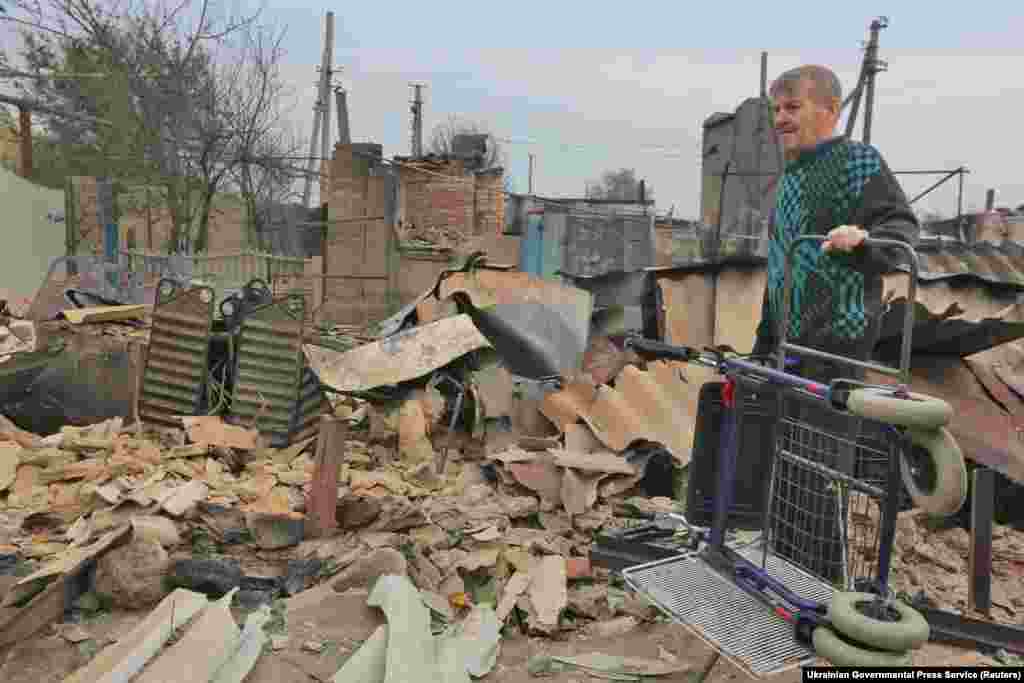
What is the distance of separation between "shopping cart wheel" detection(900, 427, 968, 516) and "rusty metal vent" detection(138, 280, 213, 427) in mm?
5642

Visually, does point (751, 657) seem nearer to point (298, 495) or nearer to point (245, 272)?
point (298, 495)

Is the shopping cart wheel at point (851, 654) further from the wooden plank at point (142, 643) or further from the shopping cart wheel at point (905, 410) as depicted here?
the wooden plank at point (142, 643)

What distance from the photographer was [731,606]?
111 inches

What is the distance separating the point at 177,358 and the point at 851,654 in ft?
18.8

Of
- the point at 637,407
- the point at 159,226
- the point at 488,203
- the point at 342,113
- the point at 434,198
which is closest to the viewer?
the point at 637,407

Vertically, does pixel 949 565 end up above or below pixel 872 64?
below

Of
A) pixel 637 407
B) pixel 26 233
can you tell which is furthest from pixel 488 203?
pixel 637 407

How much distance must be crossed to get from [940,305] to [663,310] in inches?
84.0

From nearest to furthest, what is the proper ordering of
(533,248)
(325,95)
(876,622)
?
(876,622), (533,248), (325,95)

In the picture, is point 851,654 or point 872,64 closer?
point 851,654

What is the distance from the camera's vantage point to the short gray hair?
3.11 meters

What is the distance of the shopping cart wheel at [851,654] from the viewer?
2117 millimetres

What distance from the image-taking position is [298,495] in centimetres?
502

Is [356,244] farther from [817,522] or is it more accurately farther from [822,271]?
[817,522]
